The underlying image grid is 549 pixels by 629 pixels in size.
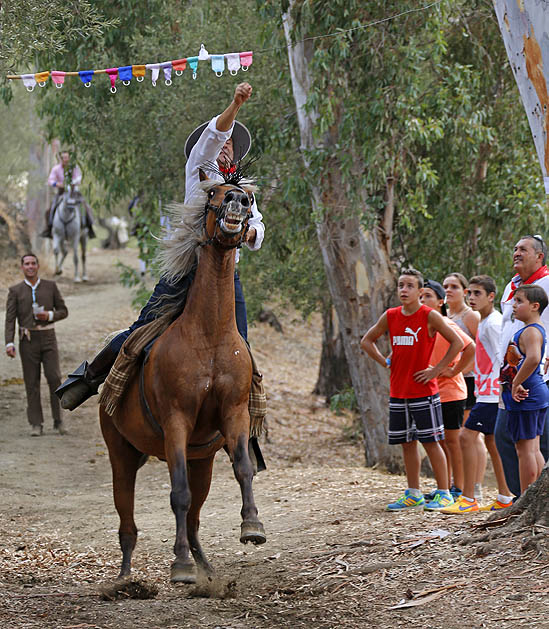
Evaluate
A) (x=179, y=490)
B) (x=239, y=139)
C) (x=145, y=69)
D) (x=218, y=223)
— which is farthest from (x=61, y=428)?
(x=218, y=223)

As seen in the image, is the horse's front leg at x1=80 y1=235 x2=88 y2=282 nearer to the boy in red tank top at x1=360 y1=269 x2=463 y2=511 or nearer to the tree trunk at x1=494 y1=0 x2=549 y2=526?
the boy in red tank top at x1=360 y1=269 x2=463 y2=511

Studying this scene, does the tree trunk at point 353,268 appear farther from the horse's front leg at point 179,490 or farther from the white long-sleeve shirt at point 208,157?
the horse's front leg at point 179,490

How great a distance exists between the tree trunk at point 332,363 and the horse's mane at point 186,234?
12.6m

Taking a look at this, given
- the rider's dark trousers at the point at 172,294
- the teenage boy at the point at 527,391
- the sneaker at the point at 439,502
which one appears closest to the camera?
the rider's dark trousers at the point at 172,294

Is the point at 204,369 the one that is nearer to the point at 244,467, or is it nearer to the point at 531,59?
the point at 244,467

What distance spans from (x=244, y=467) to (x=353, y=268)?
23.5 feet

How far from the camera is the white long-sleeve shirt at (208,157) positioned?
554 centimetres

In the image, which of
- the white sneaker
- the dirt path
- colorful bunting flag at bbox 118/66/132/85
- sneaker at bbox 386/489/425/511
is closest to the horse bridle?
the dirt path

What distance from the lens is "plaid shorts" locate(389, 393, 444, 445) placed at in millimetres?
7434

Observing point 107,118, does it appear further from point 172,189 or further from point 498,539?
point 498,539

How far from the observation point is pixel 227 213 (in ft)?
16.1

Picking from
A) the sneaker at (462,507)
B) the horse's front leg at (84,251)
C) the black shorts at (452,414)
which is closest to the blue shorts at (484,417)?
the black shorts at (452,414)

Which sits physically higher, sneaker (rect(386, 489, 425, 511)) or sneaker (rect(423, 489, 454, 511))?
sneaker (rect(423, 489, 454, 511))

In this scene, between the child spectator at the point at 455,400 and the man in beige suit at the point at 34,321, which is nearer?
the child spectator at the point at 455,400
